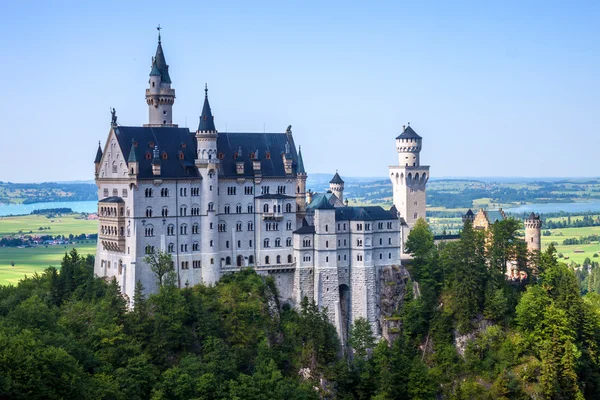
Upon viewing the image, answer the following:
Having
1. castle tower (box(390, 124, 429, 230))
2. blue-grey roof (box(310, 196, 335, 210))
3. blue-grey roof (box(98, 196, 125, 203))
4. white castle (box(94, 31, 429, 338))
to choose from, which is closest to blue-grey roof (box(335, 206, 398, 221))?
white castle (box(94, 31, 429, 338))

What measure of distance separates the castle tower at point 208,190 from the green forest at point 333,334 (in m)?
2.41

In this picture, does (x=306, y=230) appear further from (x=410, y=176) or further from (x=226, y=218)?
(x=410, y=176)

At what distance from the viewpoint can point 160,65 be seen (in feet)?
387

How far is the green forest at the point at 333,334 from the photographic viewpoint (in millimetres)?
100812

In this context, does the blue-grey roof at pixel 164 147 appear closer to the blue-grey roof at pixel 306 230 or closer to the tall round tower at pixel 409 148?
the blue-grey roof at pixel 306 230

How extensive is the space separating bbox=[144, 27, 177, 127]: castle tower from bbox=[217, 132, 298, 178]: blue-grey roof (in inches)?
259

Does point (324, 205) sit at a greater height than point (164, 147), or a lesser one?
lesser

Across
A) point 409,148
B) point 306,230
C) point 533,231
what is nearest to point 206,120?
point 306,230

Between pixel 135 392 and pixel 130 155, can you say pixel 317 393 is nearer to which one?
pixel 135 392

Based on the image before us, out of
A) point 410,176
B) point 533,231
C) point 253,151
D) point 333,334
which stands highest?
point 253,151

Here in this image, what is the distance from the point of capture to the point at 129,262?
10812cm

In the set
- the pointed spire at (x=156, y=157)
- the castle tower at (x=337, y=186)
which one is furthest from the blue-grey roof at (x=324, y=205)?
the pointed spire at (x=156, y=157)

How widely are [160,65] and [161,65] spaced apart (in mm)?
123

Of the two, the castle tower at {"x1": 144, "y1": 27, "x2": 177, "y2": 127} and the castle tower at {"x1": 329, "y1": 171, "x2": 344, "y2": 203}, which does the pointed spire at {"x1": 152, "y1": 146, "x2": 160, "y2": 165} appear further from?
the castle tower at {"x1": 329, "y1": 171, "x2": 344, "y2": 203}
